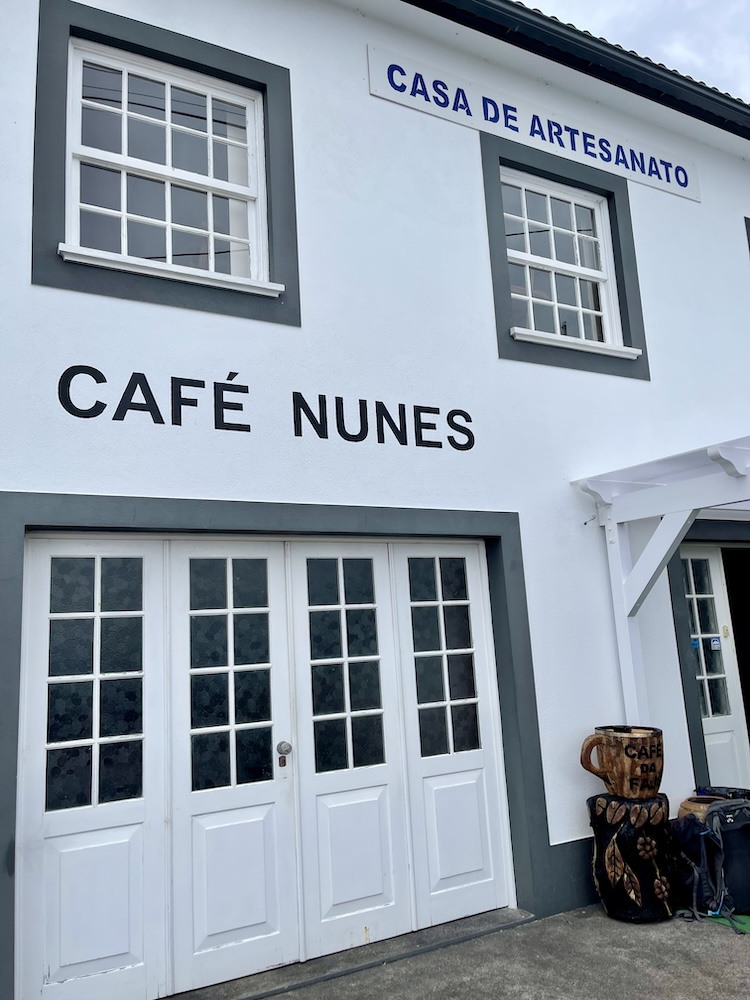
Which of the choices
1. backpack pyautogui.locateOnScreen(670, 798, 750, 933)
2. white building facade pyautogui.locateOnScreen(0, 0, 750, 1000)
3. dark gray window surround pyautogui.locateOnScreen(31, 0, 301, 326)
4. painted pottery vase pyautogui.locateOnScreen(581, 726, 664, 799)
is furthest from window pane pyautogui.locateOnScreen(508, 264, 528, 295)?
backpack pyautogui.locateOnScreen(670, 798, 750, 933)

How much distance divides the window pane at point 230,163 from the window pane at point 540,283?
2256 millimetres

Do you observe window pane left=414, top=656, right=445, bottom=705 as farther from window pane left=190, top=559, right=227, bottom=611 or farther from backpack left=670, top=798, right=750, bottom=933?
backpack left=670, top=798, right=750, bottom=933

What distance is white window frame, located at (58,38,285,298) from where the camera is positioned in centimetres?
428

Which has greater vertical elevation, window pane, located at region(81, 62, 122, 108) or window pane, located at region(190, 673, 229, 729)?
window pane, located at region(81, 62, 122, 108)

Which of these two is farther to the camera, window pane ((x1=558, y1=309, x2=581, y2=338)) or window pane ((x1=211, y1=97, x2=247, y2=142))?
window pane ((x1=558, y1=309, x2=581, y2=338))

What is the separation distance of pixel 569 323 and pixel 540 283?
1.26 feet

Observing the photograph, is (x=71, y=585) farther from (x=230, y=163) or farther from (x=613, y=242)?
(x=613, y=242)

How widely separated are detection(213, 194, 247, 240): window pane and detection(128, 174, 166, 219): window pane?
0.33 meters

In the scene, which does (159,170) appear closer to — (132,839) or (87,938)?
(132,839)

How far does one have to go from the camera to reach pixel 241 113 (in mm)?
5031

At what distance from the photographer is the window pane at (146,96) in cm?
467

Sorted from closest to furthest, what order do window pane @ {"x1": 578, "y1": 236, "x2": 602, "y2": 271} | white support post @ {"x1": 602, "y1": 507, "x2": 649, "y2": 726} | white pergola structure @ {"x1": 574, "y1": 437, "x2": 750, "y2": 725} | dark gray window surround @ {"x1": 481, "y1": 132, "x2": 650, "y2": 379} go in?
white pergola structure @ {"x1": 574, "y1": 437, "x2": 750, "y2": 725} < white support post @ {"x1": 602, "y1": 507, "x2": 649, "y2": 726} < dark gray window surround @ {"x1": 481, "y1": 132, "x2": 650, "y2": 379} < window pane @ {"x1": 578, "y1": 236, "x2": 602, "y2": 271}

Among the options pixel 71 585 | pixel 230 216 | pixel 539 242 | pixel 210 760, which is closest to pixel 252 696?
pixel 210 760

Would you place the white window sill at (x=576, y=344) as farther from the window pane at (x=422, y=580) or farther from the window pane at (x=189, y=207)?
the window pane at (x=189, y=207)
